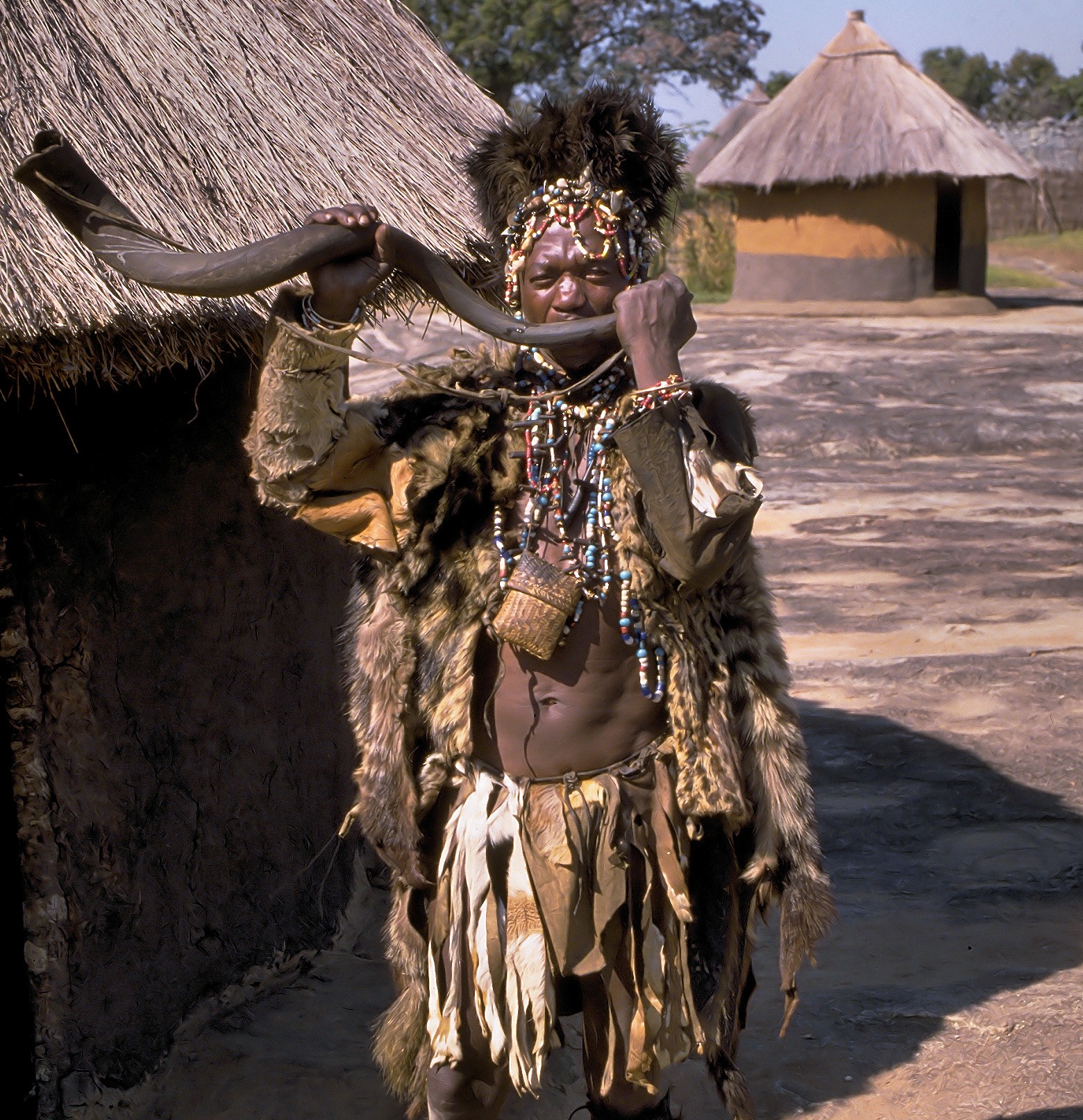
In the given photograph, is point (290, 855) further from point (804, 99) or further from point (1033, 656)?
point (804, 99)

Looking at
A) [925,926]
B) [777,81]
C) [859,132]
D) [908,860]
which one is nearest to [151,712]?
[925,926]

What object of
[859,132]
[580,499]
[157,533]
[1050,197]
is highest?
[859,132]

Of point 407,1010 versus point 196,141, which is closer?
point 407,1010

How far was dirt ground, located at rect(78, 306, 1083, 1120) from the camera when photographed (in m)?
3.28

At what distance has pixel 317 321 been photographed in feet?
7.20

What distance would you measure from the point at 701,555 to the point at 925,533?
663 centimetres

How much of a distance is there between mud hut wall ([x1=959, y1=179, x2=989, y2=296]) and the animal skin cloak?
47.3 ft

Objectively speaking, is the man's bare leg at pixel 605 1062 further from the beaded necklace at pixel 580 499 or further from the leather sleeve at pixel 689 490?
the leather sleeve at pixel 689 490

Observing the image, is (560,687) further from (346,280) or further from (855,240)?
(855,240)

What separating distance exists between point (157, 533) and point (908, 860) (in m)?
2.66

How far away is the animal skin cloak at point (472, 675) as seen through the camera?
2.41 metres

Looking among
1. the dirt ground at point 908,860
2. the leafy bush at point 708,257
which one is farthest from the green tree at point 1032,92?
the dirt ground at point 908,860

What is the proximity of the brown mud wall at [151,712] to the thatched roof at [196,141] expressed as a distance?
300 mm

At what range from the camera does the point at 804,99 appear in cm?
1702
